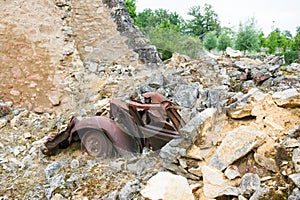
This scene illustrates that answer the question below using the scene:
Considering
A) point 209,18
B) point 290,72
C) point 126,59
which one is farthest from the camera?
point 209,18

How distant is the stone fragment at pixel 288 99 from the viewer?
296 centimetres

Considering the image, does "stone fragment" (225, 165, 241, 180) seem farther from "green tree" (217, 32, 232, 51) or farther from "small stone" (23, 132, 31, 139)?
"green tree" (217, 32, 232, 51)

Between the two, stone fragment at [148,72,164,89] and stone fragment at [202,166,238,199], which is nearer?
stone fragment at [202,166,238,199]

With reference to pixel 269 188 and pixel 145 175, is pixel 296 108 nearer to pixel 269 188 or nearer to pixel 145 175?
pixel 269 188

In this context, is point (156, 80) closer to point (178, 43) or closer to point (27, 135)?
point (178, 43)

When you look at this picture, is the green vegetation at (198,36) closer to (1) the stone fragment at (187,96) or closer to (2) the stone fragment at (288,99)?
(1) the stone fragment at (187,96)

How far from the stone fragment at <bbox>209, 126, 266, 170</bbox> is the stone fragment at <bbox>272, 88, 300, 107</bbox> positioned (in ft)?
1.44

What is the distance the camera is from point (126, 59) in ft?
20.4

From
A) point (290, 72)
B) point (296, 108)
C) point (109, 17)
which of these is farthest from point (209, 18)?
point (296, 108)

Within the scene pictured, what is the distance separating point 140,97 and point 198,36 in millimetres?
12366

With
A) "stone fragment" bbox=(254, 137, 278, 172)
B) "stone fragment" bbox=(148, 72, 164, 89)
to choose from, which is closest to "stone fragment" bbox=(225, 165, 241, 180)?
"stone fragment" bbox=(254, 137, 278, 172)

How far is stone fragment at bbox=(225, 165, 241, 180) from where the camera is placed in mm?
2463

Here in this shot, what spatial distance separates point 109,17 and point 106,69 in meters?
1.24

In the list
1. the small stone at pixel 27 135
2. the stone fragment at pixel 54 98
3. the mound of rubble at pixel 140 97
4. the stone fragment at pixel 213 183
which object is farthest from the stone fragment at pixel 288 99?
the stone fragment at pixel 54 98
